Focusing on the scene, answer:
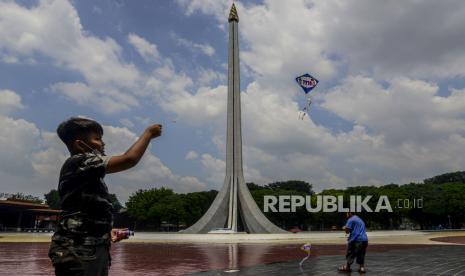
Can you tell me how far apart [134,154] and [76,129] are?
1.75ft

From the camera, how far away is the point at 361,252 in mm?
9922

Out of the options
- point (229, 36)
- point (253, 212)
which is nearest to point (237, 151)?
point (253, 212)

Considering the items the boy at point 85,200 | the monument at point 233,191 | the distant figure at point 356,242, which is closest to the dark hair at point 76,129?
the boy at point 85,200

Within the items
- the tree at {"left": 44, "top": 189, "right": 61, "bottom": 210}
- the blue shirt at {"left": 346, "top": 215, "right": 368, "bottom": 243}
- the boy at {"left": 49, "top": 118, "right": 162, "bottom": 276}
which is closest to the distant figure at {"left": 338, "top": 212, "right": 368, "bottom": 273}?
the blue shirt at {"left": 346, "top": 215, "right": 368, "bottom": 243}

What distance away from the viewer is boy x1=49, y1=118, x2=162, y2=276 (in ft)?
7.95

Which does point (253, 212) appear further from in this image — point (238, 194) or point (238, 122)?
point (238, 122)

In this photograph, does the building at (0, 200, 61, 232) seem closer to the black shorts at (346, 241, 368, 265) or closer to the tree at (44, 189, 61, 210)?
the black shorts at (346, 241, 368, 265)

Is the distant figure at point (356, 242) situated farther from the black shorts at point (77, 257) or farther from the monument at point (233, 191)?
the monument at point (233, 191)

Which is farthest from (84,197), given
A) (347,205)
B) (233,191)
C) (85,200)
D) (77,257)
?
(347,205)

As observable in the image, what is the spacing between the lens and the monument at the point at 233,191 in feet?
126

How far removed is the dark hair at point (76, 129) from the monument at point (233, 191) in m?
36.0

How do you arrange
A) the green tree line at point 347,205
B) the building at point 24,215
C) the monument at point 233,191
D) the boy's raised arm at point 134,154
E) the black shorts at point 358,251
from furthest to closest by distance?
the green tree line at point 347,205 → the building at point 24,215 → the monument at point 233,191 → the black shorts at point 358,251 → the boy's raised arm at point 134,154

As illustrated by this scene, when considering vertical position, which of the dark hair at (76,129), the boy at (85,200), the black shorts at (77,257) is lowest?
the black shorts at (77,257)

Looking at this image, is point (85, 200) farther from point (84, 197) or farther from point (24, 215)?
point (24, 215)
